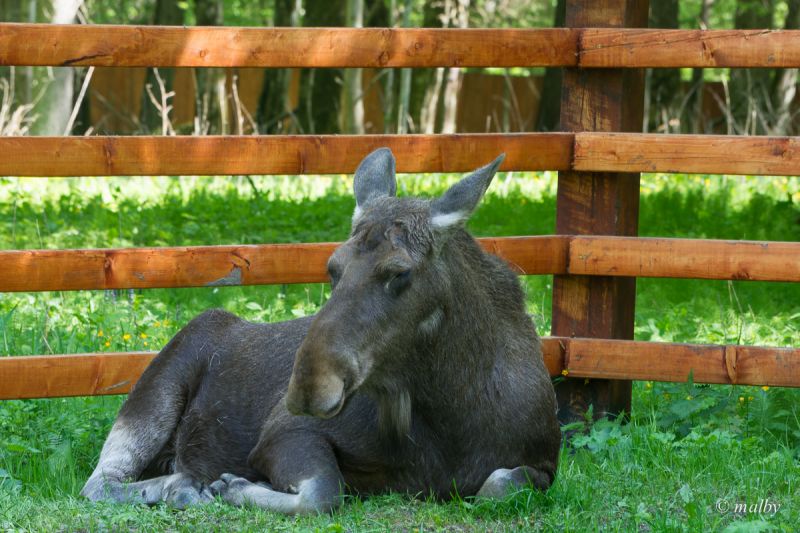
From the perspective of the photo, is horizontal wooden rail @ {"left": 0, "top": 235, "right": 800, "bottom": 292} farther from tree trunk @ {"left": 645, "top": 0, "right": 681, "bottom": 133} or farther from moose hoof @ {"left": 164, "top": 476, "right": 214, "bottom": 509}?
tree trunk @ {"left": 645, "top": 0, "right": 681, "bottom": 133}

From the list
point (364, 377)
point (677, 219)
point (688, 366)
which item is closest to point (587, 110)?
point (688, 366)

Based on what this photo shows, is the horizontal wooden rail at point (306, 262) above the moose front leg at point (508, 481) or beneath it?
above

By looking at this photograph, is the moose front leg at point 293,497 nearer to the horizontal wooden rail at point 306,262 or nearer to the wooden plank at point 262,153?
the horizontal wooden rail at point 306,262

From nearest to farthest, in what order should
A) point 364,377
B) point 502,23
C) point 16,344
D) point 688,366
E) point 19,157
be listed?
point 364,377 < point 19,157 < point 688,366 < point 16,344 < point 502,23

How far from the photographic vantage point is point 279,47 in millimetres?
5922

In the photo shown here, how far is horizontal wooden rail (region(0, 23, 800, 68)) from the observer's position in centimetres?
564

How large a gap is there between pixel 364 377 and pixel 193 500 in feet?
3.74

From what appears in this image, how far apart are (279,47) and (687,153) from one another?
2371 millimetres

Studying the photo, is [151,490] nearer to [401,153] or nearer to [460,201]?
[460,201]

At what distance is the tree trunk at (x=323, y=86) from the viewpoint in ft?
70.1

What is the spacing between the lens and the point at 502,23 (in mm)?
30250

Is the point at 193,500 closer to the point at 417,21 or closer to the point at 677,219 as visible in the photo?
the point at 677,219

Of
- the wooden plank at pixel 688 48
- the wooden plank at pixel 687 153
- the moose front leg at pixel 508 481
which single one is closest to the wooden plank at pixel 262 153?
the wooden plank at pixel 687 153

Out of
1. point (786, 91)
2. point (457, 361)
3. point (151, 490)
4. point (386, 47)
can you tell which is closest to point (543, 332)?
point (386, 47)
